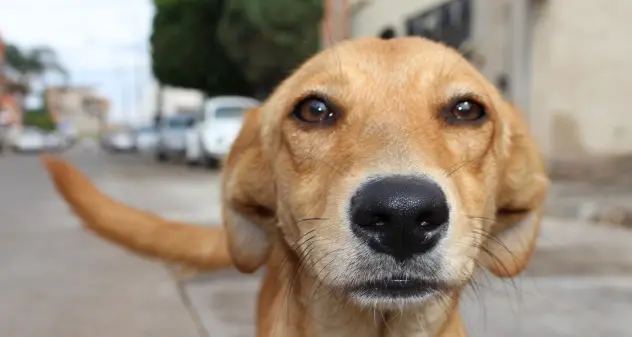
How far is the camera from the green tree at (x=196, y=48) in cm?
2948

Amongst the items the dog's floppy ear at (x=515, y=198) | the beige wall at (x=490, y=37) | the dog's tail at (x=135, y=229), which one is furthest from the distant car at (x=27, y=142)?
the dog's floppy ear at (x=515, y=198)

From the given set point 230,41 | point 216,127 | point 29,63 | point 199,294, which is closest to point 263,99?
point 199,294

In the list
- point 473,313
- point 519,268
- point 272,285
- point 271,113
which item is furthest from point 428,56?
point 473,313

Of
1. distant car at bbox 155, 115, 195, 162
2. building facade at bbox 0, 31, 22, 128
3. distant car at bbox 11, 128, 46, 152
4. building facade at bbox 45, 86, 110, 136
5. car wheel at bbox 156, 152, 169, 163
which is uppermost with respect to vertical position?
distant car at bbox 155, 115, 195, 162

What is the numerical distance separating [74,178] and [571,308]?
330 cm

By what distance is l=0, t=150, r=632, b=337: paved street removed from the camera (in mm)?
4566

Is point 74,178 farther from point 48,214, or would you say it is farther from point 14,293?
point 48,214

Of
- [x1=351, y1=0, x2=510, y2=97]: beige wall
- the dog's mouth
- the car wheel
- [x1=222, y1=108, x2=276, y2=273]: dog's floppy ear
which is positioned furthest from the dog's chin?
the car wheel

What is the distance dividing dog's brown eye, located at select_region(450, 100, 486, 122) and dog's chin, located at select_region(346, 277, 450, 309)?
1.91 ft

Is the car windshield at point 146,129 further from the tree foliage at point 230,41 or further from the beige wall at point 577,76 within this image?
the beige wall at point 577,76

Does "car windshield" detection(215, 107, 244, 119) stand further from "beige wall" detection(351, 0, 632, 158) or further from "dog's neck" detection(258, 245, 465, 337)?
"dog's neck" detection(258, 245, 465, 337)

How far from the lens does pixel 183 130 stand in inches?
1130

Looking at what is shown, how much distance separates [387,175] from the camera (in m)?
1.95

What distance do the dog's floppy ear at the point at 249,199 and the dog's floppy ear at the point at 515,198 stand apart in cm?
79
